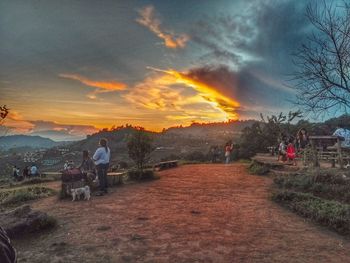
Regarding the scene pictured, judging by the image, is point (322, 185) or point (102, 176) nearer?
point (322, 185)

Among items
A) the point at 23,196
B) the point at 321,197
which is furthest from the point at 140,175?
the point at 321,197

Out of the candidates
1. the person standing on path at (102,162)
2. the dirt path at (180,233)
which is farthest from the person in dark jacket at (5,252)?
Result: the person standing on path at (102,162)

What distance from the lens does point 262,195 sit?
42.5 feet

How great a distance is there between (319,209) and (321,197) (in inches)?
98.1

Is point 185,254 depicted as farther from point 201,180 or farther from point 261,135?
point 261,135

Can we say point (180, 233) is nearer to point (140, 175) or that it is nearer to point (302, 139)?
point (140, 175)

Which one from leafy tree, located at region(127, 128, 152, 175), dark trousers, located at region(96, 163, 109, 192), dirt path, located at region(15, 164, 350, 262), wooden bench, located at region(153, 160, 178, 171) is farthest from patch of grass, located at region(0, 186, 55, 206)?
wooden bench, located at region(153, 160, 178, 171)

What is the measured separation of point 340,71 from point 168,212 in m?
7.02

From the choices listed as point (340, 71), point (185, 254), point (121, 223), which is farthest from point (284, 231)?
point (340, 71)

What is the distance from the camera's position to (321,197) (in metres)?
11.9

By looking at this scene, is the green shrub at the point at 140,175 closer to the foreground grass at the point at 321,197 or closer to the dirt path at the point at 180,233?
the dirt path at the point at 180,233

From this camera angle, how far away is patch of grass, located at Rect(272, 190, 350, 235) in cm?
869

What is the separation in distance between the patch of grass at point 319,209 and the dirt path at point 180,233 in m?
0.34

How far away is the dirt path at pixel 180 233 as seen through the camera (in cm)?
676
